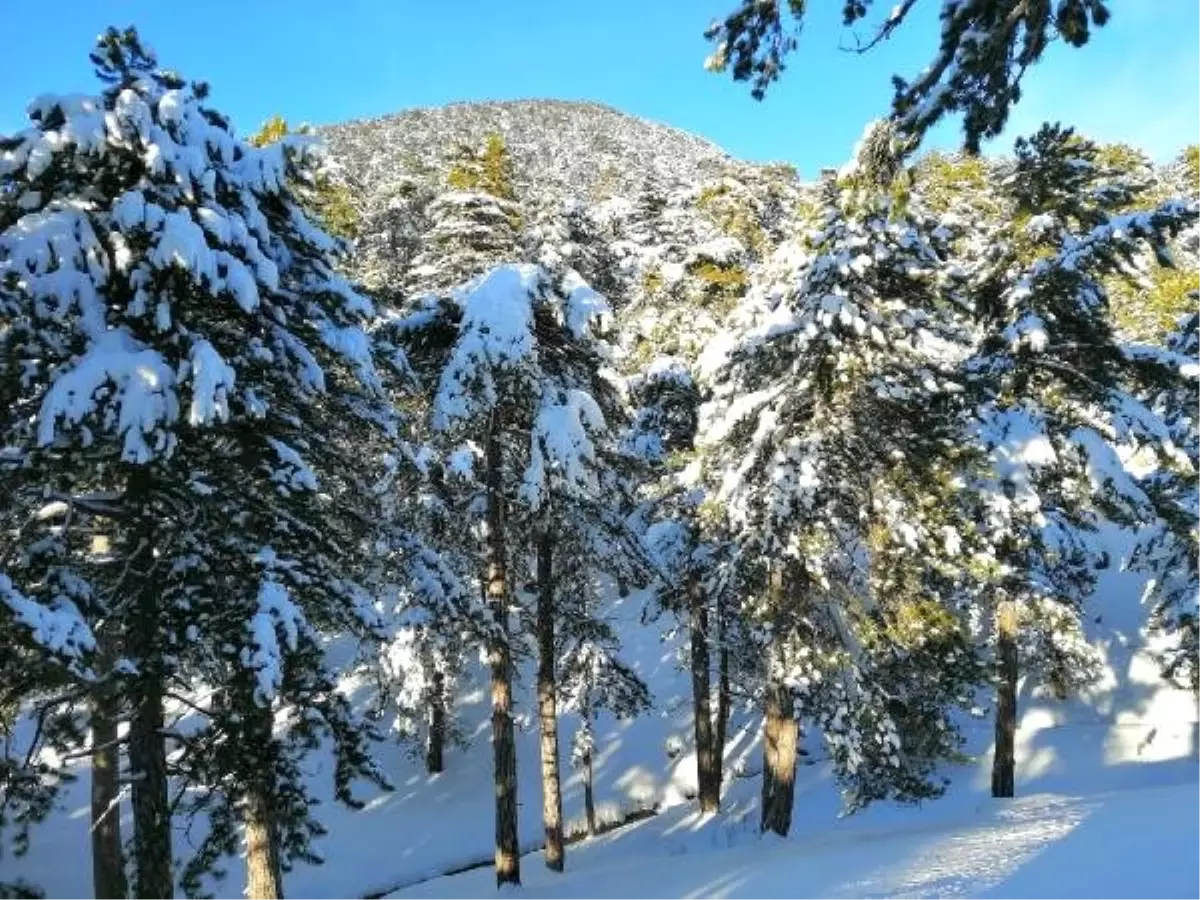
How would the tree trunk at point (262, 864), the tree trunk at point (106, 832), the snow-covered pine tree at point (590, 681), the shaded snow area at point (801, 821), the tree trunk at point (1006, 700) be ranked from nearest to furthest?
the shaded snow area at point (801, 821), the tree trunk at point (262, 864), the tree trunk at point (106, 832), the tree trunk at point (1006, 700), the snow-covered pine tree at point (590, 681)

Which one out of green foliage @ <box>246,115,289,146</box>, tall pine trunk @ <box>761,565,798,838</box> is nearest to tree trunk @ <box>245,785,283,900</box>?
tall pine trunk @ <box>761,565,798,838</box>

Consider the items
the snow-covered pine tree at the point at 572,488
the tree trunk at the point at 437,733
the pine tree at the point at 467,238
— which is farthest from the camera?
the tree trunk at the point at 437,733

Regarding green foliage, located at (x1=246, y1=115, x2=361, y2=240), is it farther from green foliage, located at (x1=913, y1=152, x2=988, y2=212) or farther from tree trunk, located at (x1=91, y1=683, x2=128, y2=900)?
green foliage, located at (x1=913, y1=152, x2=988, y2=212)

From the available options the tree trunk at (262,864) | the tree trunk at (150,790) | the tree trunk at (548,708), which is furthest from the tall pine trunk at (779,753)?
the tree trunk at (150,790)

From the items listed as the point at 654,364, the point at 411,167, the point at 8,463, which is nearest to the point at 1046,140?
the point at 654,364

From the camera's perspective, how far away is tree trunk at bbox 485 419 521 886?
15.0m

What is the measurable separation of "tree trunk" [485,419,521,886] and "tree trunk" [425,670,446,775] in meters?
13.4

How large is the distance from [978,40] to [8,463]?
8294mm

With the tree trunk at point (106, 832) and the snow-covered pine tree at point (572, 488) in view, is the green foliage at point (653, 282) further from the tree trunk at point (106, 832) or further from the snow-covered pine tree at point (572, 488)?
the tree trunk at point (106, 832)

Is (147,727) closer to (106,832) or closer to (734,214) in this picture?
(106,832)

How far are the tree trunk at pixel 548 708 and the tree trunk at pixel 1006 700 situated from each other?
7.98m

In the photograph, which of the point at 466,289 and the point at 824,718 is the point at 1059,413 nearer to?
the point at 824,718

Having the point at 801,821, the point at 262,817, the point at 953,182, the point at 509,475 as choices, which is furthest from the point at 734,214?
the point at 953,182

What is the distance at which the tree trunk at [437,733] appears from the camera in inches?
1121
